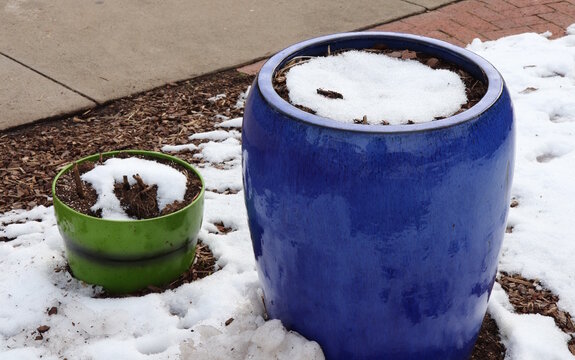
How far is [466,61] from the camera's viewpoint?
7.11 feet

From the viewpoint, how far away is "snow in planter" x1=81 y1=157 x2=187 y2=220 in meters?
2.41

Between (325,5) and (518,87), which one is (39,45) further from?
(518,87)

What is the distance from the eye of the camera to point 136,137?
11.3 ft

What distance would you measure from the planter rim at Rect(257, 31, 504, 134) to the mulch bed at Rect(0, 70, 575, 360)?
0.81 metres

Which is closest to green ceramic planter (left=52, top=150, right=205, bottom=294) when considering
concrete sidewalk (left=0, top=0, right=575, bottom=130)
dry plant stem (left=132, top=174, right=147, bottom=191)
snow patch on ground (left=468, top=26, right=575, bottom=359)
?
dry plant stem (left=132, top=174, right=147, bottom=191)

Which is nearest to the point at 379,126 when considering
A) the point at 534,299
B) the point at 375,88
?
the point at 375,88

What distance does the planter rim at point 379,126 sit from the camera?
178 centimetres

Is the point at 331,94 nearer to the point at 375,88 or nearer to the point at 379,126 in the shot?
the point at 375,88

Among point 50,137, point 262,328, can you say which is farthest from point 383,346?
point 50,137

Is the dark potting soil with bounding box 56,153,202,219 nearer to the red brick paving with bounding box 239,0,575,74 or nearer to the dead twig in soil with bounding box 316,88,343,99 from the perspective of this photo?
the dead twig in soil with bounding box 316,88,343,99

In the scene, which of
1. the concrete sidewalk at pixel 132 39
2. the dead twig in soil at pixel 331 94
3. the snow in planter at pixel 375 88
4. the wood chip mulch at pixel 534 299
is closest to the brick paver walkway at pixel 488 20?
the concrete sidewalk at pixel 132 39

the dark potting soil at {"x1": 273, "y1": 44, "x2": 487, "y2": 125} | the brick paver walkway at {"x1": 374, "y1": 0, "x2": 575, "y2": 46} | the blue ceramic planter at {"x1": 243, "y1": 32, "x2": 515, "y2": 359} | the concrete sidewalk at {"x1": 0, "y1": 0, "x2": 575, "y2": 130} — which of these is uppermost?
the dark potting soil at {"x1": 273, "y1": 44, "x2": 487, "y2": 125}

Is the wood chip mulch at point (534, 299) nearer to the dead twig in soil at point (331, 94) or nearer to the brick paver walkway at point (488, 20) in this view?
the dead twig in soil at point (331, 94)

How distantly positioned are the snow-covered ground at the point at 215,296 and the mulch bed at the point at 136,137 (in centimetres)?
6
